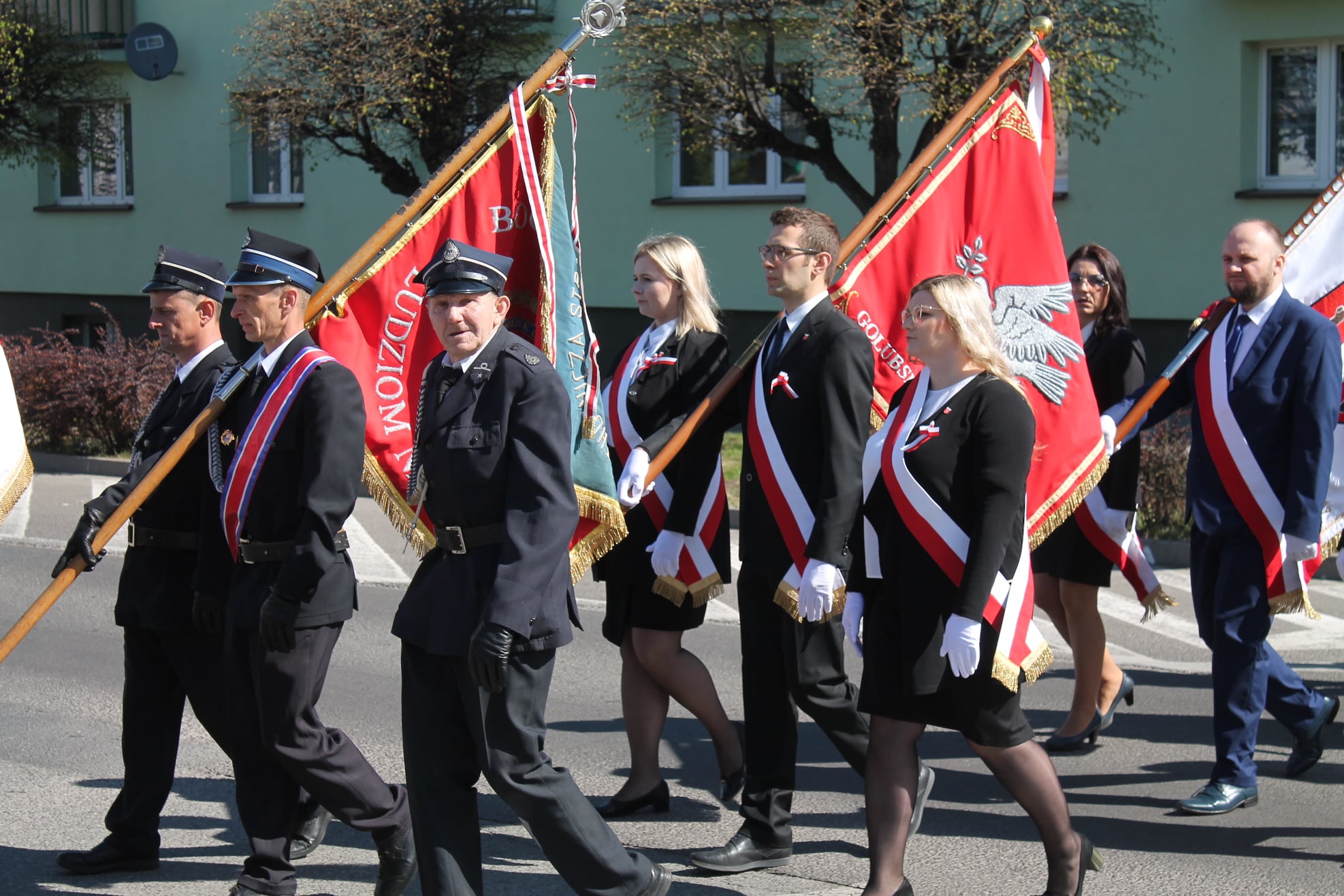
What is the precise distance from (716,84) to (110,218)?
493 inches

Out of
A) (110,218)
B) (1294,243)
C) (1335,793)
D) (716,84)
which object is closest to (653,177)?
(716,84)

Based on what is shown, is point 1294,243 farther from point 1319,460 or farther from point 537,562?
point 537,562

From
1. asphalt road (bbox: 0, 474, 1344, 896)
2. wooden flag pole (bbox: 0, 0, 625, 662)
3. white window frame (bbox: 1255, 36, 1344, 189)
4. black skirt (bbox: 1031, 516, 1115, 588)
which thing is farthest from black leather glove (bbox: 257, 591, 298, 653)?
white window frame (bbox: 1255, 36, 1344, 189)

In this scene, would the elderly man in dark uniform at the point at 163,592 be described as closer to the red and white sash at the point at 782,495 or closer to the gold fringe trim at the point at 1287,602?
the red and white sash at the point at 782,495

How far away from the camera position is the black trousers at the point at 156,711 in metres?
4.52

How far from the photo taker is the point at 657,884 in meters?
3.99

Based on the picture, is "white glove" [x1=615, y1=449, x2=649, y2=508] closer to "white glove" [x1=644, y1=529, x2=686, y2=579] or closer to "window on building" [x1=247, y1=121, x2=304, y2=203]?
"white glove" [x1=644, y1=529, x2=686, y2=579]

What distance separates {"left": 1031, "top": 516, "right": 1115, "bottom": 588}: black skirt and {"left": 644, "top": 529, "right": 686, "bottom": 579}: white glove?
5.44ft

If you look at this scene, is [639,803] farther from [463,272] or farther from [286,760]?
[463,272]

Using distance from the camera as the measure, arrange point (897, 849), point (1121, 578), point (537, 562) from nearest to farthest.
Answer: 1. point (537, 562)
2. point (897, 849)
3. point (1121, 578)

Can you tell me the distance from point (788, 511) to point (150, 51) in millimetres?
17908

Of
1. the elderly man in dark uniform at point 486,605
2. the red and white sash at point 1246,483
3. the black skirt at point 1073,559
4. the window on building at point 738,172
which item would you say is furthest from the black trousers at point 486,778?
the window on building at point 738,172

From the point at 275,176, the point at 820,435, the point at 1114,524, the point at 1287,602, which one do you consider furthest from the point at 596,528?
the point at 275,176

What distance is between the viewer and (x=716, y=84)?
13398 mm
